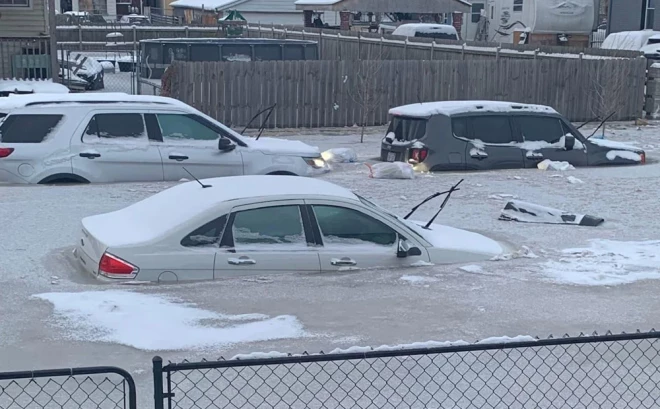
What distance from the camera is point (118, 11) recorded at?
250 ft

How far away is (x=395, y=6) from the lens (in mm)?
45188

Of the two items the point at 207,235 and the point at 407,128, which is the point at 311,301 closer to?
the point at 207,235

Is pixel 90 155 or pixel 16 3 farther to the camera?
pixel 16 3

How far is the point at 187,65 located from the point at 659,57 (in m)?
15.3

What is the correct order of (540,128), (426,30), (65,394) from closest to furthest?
(65,394) → (540,128) → (426,30)

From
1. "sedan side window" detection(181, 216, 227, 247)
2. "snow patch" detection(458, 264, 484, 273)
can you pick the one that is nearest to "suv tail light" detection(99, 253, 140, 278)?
"sedan side window" detection(181, 216, 227, 247)

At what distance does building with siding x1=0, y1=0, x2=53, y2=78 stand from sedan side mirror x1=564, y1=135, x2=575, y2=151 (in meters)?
16.7

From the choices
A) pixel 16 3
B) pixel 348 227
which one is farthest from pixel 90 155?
pixel 16 3

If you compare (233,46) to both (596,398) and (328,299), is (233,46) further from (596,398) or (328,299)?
(596,398)

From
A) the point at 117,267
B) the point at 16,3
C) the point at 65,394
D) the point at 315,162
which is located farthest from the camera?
the point at 16,3

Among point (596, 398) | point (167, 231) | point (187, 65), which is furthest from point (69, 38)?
point (596, 398)

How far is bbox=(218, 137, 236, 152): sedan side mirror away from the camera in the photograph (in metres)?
14.2

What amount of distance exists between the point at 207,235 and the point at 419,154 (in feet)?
26.0

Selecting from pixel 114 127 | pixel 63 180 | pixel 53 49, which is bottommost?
pixel 63 180
